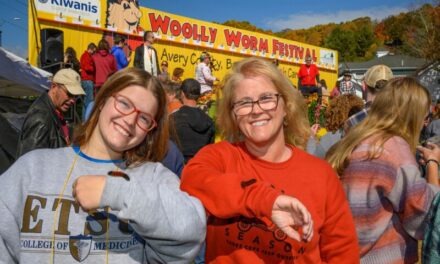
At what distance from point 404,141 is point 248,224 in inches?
45.5

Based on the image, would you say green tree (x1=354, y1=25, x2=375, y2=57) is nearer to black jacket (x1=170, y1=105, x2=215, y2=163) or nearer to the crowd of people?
black jacket (x1=170, y1=105, x2=215, y2=163)

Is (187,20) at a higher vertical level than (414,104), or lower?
higher

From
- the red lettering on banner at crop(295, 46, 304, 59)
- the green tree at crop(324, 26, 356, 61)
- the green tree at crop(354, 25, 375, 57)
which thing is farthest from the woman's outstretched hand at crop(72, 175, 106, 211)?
the green tree at crop(354, 25, 375, 57)

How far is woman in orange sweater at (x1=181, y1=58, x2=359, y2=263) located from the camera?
1764 millimetres

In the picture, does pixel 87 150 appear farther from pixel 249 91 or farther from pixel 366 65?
pixel 366 65

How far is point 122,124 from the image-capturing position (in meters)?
1.75

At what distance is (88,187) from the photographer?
135 centimetres

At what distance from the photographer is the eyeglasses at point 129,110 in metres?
1.76

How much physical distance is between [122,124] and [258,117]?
574mm

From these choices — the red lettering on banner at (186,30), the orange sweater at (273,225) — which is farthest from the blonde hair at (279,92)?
the red lettering on banner at (186,30)

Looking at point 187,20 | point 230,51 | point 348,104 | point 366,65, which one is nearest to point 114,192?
point 348,104

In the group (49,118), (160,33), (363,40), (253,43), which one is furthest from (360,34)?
(49,118)

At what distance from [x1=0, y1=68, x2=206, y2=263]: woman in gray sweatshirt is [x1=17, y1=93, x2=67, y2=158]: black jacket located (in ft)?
7.33

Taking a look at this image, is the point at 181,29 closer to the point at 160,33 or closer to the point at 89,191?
the point at 160,33
